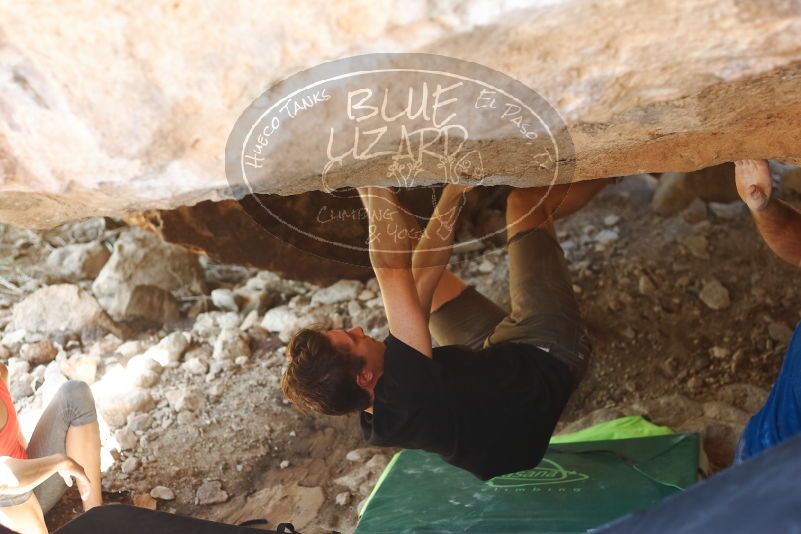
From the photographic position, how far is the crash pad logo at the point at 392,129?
3.22 feet

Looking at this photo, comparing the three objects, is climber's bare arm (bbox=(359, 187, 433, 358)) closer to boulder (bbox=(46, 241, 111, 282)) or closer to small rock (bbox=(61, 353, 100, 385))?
small rock (bbox=(61, 353, 100, 385))

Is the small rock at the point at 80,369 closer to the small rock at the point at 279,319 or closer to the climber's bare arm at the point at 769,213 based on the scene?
the small rock at the point at 279,319

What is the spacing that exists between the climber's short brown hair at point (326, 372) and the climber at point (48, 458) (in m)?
0.69

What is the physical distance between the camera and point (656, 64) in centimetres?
99

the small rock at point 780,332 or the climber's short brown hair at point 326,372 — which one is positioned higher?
the climber's short brown hair at point 326,372

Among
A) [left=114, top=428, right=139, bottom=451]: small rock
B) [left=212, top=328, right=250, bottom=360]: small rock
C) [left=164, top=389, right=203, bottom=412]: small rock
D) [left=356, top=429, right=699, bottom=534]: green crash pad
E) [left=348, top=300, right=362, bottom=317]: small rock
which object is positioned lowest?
[left=356, top=429, right=699, bottom=534]: green crash pad

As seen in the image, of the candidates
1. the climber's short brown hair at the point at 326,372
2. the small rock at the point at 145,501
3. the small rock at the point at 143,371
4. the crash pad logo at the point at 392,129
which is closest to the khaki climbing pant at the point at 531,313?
the climber's short brown hair at the point at 326,372

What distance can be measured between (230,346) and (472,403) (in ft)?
4.44

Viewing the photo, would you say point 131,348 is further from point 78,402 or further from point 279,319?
point 78,402

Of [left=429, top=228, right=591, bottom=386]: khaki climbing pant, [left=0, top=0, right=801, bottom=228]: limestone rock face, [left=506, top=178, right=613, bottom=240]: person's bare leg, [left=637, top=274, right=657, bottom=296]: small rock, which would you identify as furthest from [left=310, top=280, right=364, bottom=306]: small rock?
[left=0, top=0, right=801, bottom=228]: limestone rock face

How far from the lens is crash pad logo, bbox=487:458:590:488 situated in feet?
7.18

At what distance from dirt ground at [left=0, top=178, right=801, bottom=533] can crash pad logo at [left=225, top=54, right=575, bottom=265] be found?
1358 millimetres

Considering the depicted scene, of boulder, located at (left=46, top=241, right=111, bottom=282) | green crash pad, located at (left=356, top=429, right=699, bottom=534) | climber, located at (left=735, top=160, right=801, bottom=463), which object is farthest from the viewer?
boulder, located at (left=46, top=241, right=111, bottom=282)

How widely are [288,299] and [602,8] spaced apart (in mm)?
2502
